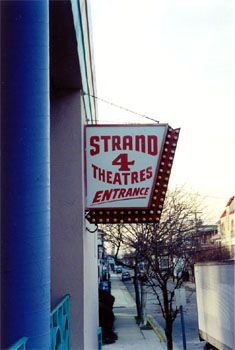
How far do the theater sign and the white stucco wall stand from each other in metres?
0.22

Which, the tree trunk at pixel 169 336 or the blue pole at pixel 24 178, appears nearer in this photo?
the blue pole at pixel 24 178

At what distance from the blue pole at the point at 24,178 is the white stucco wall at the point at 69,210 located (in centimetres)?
313

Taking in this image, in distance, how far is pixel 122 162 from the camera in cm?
598

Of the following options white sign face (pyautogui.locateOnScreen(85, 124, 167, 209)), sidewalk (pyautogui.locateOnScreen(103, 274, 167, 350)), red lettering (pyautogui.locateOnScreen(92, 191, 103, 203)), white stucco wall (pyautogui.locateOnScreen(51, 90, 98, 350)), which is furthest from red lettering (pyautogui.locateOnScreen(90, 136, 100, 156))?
sidewalk (pyautogui.locateOnScreen(103, 274, 167, 350))

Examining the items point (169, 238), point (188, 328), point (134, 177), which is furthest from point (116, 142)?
point (188, 328)

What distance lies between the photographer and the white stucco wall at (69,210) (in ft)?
17.9

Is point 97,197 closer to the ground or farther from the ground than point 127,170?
closer to the ground

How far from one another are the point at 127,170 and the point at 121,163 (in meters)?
0.11

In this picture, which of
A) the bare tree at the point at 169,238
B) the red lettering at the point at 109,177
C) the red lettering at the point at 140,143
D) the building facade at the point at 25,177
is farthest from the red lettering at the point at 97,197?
the bare tree at the point at 169,238

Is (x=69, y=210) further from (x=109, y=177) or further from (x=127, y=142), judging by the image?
(x=127, y=142)

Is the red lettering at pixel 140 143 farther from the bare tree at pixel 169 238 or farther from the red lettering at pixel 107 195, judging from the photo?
the bare tree at pixel 169 238

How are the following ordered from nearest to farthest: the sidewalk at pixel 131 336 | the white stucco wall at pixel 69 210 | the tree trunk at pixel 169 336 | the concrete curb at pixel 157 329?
the white stucco wall at pixel 69 210, the tree trunk at pixel 169 336, the sidewalk at pixel 131 336, the concrete curb at pixel 157 329

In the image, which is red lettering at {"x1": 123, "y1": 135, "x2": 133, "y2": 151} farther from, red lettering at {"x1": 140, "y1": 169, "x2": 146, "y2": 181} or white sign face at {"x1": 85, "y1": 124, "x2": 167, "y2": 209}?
red lettering at {"x1": 140, "y1": 169, "x2": 146, "y2": 181}

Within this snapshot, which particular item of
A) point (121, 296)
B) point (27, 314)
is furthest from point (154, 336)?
point (121, 296)
